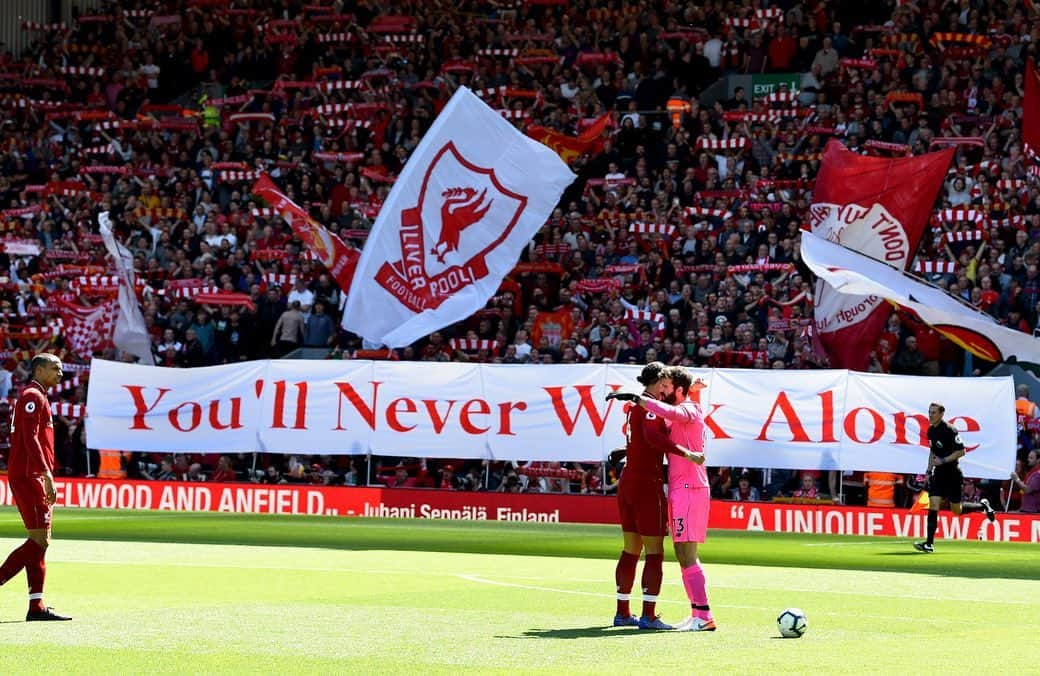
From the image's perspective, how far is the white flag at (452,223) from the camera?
32750 mm

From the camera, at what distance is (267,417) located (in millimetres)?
32000

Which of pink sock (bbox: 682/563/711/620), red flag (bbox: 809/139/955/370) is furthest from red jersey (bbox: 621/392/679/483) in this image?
red flag (bbox: 809/139/955/370)

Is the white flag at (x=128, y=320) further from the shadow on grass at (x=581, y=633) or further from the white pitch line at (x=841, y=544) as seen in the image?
the shadow on grass at (x=581, y=633)

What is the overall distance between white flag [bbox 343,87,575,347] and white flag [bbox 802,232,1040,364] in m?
5.82

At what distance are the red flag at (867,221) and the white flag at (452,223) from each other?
5.02 m

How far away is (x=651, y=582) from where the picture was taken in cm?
1444

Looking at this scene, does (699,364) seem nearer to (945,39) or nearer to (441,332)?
(441,332)

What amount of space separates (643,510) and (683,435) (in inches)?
28.3

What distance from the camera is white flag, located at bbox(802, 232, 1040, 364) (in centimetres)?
2762

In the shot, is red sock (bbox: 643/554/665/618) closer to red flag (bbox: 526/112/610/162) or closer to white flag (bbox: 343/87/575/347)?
white flag (bbox: 343/87/575/347)

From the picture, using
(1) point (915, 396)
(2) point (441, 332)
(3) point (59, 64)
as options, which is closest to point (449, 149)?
(2) point (441, 332)

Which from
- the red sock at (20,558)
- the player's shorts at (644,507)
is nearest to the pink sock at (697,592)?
the player's shorts at (644,507)

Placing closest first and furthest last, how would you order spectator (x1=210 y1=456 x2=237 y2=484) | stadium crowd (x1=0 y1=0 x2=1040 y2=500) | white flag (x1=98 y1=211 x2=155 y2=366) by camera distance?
1. stadium crowd (x1=0 y1=0 x2=1040 y2=500)
2. spectator (x1=210 y1=456 x2=237 y2=484)
3. white flag (x1=98 y1=211 x2=155 y2=366)

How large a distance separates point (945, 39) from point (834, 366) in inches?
368
